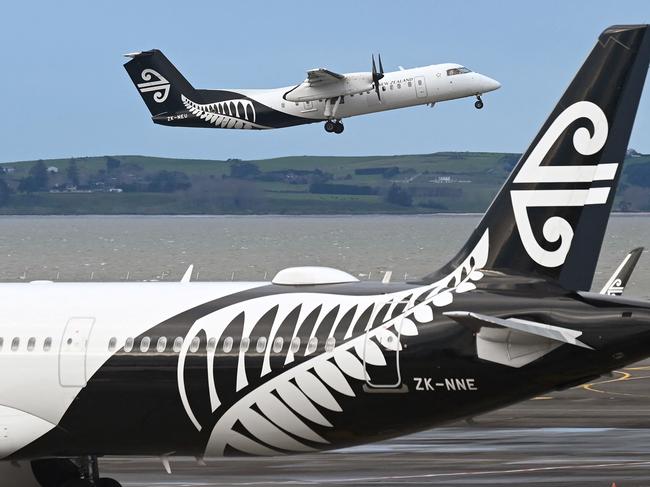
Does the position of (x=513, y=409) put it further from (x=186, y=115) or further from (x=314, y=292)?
(x=186, y=115)

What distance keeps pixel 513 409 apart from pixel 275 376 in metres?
21.6

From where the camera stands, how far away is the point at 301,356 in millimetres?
21406

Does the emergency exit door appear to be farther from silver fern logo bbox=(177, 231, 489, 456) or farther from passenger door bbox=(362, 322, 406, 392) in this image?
passenger door bbox=(362, 322, 406, 392)

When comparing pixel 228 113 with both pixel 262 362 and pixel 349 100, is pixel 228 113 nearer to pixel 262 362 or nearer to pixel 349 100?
pixel 349 100

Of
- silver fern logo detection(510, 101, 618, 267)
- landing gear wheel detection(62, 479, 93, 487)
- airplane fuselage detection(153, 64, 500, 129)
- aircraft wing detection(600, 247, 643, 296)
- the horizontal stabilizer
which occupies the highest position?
airplane fuselage detection(153, 64, 500, 129)

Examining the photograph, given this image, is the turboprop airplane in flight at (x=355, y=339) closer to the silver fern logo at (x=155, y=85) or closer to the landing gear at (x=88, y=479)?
the landing gear at (x=88, y=479)

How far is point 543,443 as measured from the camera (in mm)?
34312

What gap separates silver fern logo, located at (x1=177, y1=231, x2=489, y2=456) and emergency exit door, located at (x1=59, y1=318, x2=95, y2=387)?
164cm

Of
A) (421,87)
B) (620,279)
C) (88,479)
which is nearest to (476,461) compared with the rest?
(88,479)

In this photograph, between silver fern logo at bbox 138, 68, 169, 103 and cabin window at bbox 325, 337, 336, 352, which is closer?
cabin window at bbox 325, 337, 336, 352

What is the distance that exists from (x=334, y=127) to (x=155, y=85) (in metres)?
18.8

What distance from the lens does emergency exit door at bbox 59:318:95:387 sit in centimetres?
2286

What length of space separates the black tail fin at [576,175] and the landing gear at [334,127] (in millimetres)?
82557

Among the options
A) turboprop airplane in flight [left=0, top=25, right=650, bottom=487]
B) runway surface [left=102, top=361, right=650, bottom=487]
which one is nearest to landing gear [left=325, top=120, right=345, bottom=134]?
runway surface [left=102, top=361, right=650, bottom=487]
